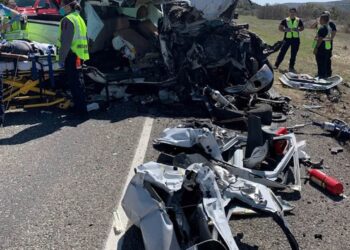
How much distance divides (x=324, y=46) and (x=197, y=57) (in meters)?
5.40

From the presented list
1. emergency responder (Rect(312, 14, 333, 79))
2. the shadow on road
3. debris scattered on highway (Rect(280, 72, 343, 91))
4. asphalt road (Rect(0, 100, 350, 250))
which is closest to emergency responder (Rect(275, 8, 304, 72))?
emergency responder (Rect(312, 14, 333, 79))

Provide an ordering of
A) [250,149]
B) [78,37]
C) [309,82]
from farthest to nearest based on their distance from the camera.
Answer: [309,82]
[78,37]
[250,149]

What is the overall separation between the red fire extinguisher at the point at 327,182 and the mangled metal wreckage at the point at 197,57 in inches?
123

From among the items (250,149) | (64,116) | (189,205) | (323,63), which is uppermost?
(189,205)

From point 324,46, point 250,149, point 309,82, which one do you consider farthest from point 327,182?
point 324,46

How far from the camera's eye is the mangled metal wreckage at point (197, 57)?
8.45 metres

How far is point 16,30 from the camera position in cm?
888

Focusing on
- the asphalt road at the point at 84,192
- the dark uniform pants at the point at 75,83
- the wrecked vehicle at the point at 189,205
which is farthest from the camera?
the dark uniform pants at the point at 75,83

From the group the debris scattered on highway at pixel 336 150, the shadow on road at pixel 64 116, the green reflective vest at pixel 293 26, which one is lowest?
the shadow on road at pixel 64 116

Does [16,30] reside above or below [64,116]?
above

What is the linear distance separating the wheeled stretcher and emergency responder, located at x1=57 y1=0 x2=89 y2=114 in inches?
11.8

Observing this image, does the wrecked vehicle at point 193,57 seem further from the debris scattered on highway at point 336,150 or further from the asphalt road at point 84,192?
the debris scattered on highway at point 336,150

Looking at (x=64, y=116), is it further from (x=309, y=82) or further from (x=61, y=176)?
(x=309, y=82)

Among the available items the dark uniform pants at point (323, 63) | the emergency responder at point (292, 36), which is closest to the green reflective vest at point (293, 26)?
the emergency responder at point (292, 36)
